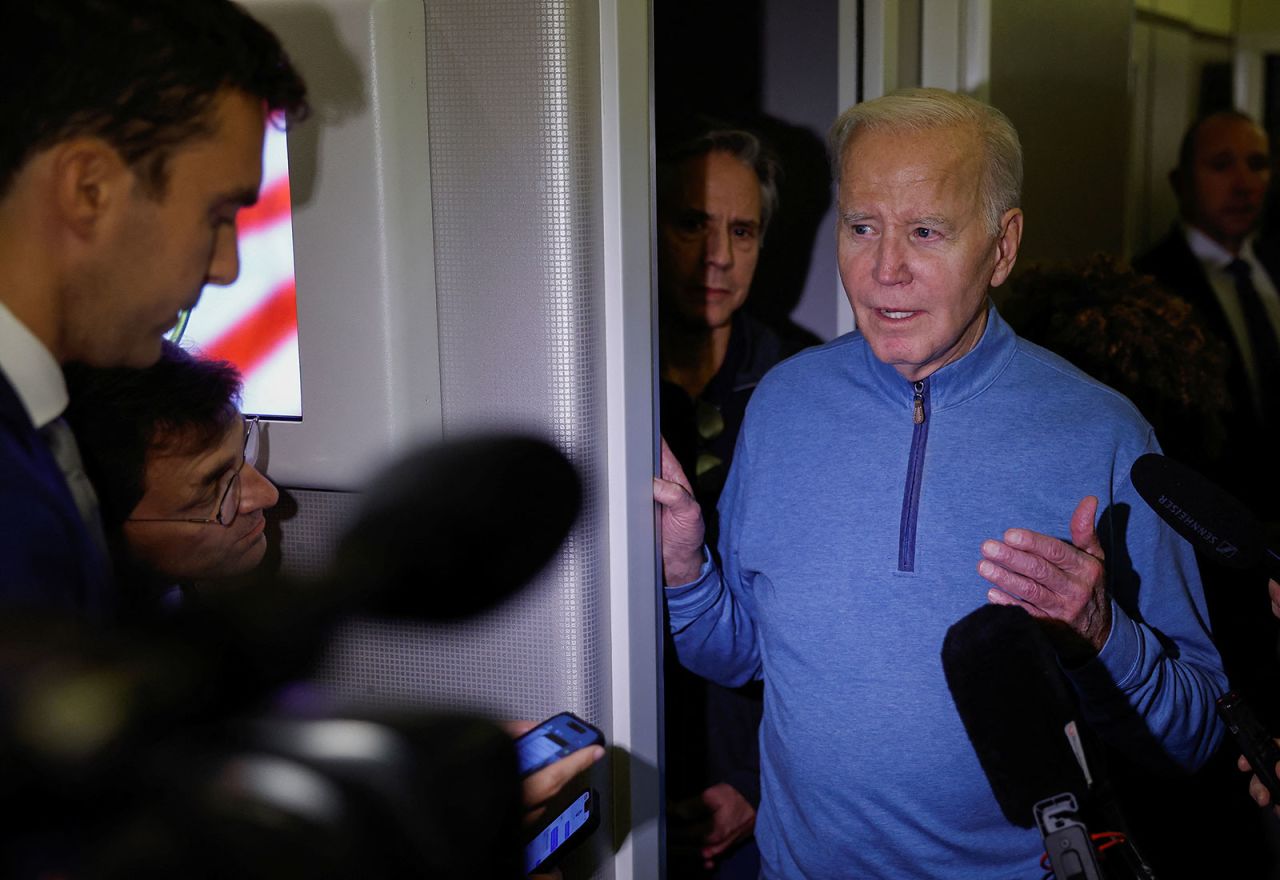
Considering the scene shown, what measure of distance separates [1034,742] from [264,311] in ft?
2.48

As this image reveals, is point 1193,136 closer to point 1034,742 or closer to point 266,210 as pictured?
point 1034,742

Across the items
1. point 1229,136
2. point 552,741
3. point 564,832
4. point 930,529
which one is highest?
point 1229,136

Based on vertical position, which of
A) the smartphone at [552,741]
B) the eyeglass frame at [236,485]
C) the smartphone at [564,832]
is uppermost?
the eyeglass frame at [236,485]

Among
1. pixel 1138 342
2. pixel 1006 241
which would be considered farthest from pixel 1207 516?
pixel 1138 342

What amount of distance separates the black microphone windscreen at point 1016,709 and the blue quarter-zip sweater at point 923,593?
0.81 feet

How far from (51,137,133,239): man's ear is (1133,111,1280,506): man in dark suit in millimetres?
2516

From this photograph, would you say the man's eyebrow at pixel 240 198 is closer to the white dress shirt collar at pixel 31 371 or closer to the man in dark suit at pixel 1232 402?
the white dress shirt collar at pixel 31 371

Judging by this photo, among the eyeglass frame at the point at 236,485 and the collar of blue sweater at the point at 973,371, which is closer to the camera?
the eyeglass frame at the point at 236,485

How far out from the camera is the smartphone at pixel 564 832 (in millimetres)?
1001

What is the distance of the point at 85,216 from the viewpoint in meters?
0.63

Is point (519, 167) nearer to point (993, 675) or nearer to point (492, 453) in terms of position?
point (492, 453)

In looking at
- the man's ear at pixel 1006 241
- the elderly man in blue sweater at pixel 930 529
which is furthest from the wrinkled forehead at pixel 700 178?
the man's ear at pixel 1006 241

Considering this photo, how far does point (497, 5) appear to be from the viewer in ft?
3.33

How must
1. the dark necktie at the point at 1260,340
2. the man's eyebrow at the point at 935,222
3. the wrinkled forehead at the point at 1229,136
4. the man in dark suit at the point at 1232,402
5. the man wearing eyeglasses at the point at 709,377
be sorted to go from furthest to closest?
the wrinkled forehead at the point at 1229,136, the dark necktie at the point at 1260,340, the man in dark suit at the point at 1232,402, the man wearing eyeglasses at the point at 709,377, the man's eyebrow at the point at 935,222
